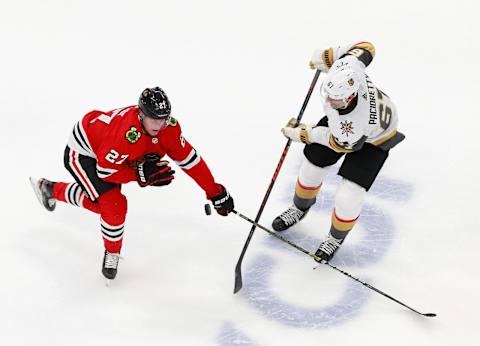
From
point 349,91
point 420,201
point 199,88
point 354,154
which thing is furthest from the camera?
point 199,88

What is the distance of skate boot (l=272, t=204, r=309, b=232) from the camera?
4.39 m

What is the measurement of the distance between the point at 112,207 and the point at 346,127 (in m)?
1.26

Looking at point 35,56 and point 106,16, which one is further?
point 106,16

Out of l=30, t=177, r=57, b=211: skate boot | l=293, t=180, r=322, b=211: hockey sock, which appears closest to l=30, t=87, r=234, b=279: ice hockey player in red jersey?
l=30, t=177, r=57, b=211: skate boot

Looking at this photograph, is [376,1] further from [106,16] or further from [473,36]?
[106,16]

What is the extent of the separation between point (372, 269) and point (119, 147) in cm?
158

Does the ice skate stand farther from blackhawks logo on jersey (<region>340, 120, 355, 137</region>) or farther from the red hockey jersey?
blackhawks logo on jersey (<region>340, 120, 355, 137</region>)

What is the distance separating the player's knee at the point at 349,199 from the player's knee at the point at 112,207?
1.15 m

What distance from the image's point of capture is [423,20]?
6.32 metres

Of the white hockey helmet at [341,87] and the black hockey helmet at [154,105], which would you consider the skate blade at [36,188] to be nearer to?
the black hockey helmet at [154,105]

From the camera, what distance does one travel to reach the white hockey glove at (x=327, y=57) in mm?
4086

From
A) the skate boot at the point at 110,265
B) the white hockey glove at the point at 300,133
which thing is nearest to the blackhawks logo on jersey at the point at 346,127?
the white hockey glove at the point at 300,133

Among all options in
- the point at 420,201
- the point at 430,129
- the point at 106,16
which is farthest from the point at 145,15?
the point at 420,201

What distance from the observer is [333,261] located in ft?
13.8
